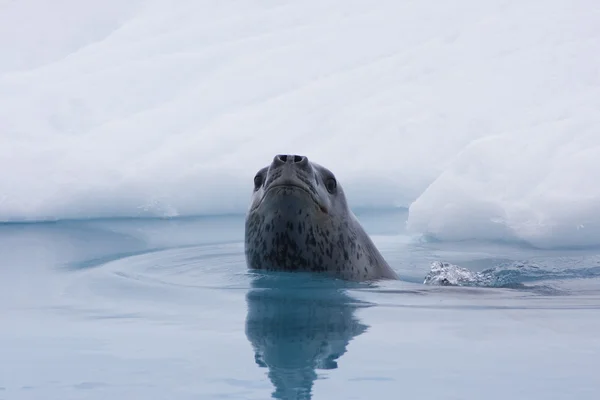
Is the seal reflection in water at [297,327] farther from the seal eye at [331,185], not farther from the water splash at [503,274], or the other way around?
the water splash at [503,274]

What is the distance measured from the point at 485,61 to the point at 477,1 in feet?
9.07

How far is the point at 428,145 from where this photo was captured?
8.45 m

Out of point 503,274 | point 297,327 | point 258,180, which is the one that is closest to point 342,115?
point 503,274

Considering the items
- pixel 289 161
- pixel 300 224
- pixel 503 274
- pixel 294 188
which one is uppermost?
pixel 289 161

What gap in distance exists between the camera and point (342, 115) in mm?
9219

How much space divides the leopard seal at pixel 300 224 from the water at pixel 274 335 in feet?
0.39

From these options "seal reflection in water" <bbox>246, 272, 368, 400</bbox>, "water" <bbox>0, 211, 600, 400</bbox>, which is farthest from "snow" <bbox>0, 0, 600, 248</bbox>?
"seal reflection in water" <bbox>246, 272, 368, 400</bbox>

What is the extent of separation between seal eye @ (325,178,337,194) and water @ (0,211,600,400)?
18.5 inches

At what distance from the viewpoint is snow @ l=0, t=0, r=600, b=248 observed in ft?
23.0

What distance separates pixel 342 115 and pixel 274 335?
6.86 m

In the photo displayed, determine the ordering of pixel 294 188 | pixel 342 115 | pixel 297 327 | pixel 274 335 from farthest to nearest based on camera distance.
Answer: pixel 342 115, pixel 294 188, pixel 297 327, pixel 274 335

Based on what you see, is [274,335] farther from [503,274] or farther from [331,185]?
[503,274]

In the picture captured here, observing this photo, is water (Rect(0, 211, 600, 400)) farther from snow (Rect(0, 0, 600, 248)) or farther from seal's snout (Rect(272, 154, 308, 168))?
Answer: snow (Rect(0, 0, 600, 248))

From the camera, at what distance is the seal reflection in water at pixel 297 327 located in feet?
6.63
